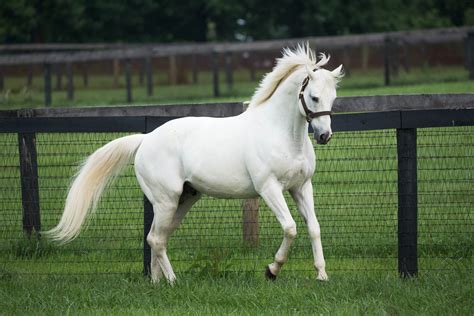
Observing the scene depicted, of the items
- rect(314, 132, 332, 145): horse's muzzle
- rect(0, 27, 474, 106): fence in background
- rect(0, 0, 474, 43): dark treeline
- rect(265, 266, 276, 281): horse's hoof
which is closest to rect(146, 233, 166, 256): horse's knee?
rect(265, 266, 276, 281): horse's hoof

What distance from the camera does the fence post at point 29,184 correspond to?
8836mm

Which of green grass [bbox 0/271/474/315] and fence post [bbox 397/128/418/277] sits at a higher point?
fence post [bbox 397/128/418/277]

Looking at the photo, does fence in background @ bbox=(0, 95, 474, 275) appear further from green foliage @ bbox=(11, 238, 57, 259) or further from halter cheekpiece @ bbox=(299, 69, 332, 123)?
halter cheekpiece @ bbox=(299, 69, 332, 123)

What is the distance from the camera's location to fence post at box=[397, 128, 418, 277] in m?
7.95

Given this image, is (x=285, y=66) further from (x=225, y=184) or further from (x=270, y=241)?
(x=270, y=241)

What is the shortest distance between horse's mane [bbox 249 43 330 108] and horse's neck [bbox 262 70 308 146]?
6 centimetres

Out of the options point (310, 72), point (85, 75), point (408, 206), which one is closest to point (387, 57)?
point (85, 75)

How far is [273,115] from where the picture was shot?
305 inches

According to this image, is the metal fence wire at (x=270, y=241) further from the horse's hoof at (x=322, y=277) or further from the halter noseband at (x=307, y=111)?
the halter noseband at (x=307, y=111)

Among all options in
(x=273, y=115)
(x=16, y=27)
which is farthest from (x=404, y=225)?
(x=16, y=27)

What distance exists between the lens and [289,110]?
769 centimetres

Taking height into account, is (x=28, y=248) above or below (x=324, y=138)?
below

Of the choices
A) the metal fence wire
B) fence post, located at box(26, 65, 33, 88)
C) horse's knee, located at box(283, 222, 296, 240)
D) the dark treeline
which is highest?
the dark treeline

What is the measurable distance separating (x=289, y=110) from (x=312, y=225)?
40.0 inches
